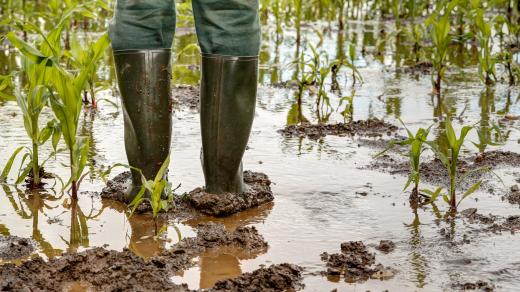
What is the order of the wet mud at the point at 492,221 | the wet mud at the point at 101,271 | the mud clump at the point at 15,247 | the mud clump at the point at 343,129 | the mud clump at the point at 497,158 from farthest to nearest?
the mud clump at the point at 343,129 → the mud clump at the point at 497,158 → the wet mud at the point at 492,221 → the mud clump at the point at 15,247 → the wet mud at the point at 101,271

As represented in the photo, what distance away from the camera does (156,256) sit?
2.64 m

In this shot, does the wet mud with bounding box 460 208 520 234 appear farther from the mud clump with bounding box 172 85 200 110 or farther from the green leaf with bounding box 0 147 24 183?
the mud clump with bounding box 172 85 200 110

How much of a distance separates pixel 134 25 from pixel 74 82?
0.36 metres

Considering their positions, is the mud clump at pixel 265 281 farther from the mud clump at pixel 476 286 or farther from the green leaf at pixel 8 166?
the green leaf at pixel 8 166

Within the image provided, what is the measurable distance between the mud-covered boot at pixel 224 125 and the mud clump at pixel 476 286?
3.16 ft

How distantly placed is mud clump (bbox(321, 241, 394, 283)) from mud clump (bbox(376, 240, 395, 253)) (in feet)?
0.26

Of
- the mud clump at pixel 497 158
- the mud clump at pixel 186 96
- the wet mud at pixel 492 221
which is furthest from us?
the mud clump at pixel 186 96

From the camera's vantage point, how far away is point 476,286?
8.09 feet

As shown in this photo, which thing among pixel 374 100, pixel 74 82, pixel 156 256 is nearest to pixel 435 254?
pixel 156 256

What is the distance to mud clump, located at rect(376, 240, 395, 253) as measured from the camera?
2.77 meters

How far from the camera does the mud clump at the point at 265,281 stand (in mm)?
2426

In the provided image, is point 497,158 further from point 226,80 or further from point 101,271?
point 101,271

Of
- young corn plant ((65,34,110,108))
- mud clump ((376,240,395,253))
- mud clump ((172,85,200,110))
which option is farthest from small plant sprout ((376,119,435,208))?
mud clump ((172,85,200,110))

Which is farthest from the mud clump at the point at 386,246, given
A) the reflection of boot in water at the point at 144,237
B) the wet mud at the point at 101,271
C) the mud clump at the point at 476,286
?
the reflection of boot in water at the point at 144,237
